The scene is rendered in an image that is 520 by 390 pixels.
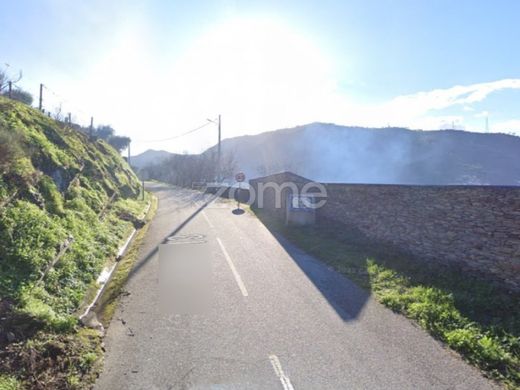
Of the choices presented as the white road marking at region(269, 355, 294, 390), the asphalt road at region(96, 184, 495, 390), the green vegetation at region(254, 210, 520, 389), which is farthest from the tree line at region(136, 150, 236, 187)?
the white road marking at region(269, 355, 294, 390)

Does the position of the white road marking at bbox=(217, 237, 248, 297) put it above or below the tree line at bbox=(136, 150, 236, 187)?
below

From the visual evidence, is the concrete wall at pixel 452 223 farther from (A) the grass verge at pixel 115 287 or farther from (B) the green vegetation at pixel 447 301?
(A) the grass verge at pixel 115 287

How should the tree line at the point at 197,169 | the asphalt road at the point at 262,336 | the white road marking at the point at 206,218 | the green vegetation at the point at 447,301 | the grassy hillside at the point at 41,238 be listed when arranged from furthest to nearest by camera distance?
1. the tree line at the point at 197,169
2. the white road marking at the point at 206,218
3. the green vegetation at the point at 447,301
4. the grassy hillside at the point at 41,238
5. the asphalt road at the point at 262,336

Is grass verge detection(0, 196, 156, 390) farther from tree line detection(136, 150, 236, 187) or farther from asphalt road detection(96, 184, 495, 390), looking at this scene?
tree line detection(136, 150, 236, 187)

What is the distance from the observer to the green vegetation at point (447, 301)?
14.7 ft

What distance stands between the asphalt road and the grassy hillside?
0.83m

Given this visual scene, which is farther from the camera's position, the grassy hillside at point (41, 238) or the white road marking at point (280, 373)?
the grassy hillside at point (41, 238)

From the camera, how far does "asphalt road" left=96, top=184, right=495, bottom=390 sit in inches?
152

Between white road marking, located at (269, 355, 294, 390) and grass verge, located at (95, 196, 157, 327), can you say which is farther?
grass verge, located at (95, 196, 157, 327)

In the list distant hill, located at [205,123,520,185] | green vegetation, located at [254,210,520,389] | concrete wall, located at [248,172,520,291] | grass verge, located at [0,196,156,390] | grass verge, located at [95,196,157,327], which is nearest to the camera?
grass verge, located at [0,196,156,390]

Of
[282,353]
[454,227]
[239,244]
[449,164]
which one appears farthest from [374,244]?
[449,164]

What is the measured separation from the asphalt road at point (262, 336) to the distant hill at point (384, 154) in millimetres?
70328

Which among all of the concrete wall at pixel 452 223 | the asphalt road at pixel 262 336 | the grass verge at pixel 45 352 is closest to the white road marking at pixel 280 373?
the asphalt road at pixel 262 336

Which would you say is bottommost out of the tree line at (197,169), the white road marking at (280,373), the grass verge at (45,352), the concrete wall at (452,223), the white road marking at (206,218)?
the white road marking at (280,373)
